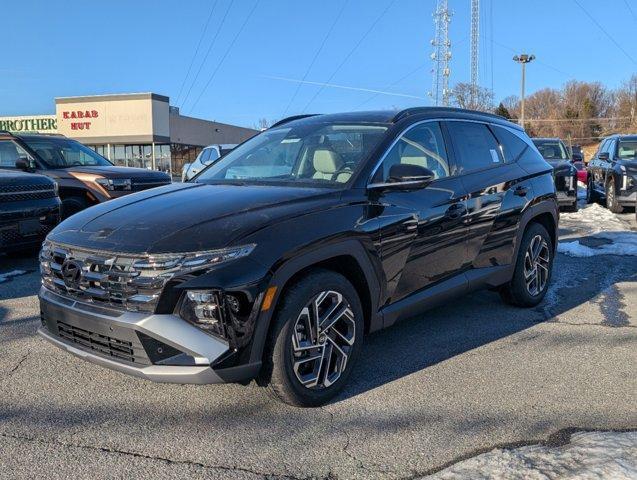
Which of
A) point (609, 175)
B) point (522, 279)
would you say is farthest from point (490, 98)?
point (522, 279)

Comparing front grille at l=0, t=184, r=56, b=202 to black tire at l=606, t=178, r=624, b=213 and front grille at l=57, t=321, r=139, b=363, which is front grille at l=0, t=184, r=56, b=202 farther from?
black tire at l=606, t=178, r=624, b=213

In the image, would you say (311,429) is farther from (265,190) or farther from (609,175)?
(609,175)

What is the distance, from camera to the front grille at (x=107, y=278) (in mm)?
2979

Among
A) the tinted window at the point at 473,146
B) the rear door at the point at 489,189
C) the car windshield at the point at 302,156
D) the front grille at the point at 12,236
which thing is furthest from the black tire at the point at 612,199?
the front grille at the point at 12,236

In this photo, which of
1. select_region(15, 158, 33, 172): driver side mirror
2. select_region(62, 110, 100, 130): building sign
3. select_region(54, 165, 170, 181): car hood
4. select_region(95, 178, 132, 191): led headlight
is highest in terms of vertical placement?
select_region(62, 110, 100, 130): building sign

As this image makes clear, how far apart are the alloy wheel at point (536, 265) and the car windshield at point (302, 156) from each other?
2179 mm

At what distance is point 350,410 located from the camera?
3451 millimetres

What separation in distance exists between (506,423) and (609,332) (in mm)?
2159

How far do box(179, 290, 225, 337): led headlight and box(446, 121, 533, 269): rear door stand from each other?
2365 mm

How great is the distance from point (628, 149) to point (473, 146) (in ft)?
35.6

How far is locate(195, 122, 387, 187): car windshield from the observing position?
403 cm

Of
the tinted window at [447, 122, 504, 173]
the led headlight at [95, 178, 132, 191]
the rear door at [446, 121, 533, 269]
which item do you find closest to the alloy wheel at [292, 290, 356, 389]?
the rear door at [446, 121, 533, 269]

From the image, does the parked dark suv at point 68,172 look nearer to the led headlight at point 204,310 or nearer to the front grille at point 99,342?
the front grille at point 99,342

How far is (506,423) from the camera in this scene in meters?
3.31
